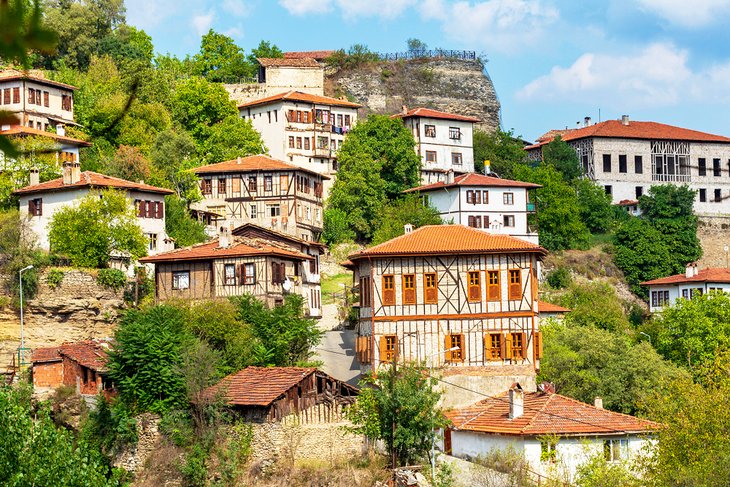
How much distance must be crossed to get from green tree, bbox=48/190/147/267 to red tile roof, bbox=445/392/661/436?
21640 mm

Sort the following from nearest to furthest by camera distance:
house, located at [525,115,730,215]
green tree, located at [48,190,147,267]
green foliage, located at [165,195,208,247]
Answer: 1. green tree, located at [48,190,147,267]
2. green foliage, located at [165,195,208,247]
3. house, located at [525,115,730,215]

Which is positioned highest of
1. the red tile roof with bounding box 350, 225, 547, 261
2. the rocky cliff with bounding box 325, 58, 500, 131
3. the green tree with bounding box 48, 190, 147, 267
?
the rocky cliff with bounding box 325, 58, 500, 131

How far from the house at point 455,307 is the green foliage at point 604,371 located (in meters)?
2.95

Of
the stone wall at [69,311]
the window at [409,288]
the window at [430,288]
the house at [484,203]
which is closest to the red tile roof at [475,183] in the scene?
the house at [484,203]

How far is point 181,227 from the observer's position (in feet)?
214

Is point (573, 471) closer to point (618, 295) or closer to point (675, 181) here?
point (618, 295)

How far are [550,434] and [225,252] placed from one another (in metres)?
19.9

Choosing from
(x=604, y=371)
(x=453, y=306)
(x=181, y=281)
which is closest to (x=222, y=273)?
(x=181, y=281)

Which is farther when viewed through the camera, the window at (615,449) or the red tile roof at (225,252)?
the red tile roof at (225,252)

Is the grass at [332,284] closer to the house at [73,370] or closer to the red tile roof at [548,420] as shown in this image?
the house at [73,370]

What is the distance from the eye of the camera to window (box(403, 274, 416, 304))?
46031 millimetres

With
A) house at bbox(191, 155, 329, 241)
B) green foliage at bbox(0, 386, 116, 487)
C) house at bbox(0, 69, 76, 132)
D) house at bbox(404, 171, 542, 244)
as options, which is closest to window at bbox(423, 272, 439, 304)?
green foliage at bbox(0, 386, 116, 487)

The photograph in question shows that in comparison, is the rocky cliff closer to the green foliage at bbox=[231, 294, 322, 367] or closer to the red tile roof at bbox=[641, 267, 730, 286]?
the red tile roof at bbox=[641, 267, 730, 286]

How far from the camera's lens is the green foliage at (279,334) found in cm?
4588
